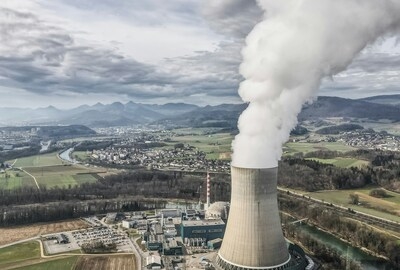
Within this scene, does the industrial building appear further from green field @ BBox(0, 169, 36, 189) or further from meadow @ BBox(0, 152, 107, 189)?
green field @ BBox(0, 169, 36, 189)

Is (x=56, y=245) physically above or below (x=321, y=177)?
below

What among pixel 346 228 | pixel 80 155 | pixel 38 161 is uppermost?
pixel 80 155

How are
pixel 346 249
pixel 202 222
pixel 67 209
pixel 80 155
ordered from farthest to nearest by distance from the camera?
pixel 80 155 → pixel 67 209 → pixel 202 222 → pixel 346 249

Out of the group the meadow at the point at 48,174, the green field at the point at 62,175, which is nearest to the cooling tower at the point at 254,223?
the meadow at the point at 48,174

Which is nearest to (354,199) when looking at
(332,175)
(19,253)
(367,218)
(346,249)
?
(367,218)

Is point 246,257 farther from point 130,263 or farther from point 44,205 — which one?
point 44,205

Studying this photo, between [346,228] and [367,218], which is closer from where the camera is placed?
[346,228]

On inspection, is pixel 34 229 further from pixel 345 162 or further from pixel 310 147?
pixel 310 147

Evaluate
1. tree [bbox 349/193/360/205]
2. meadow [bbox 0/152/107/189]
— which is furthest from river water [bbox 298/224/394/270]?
meadow [bbox 0/152/107/189]
